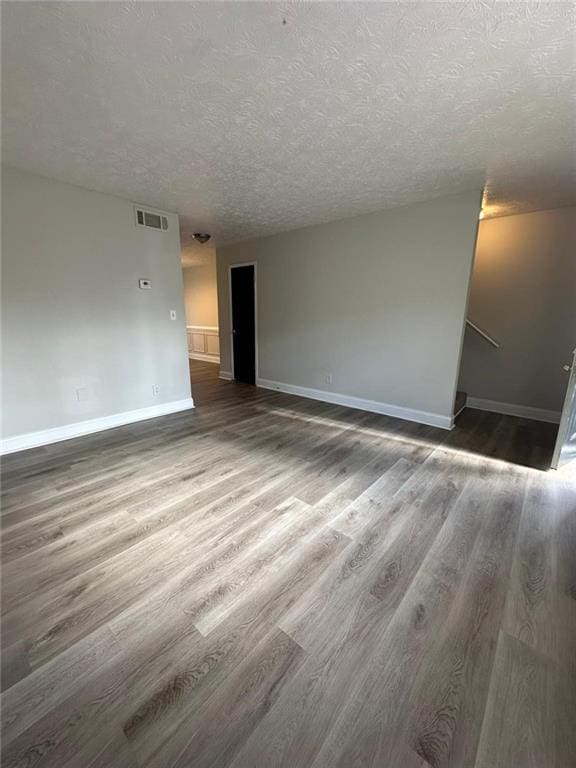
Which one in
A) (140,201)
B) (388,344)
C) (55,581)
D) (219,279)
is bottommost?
(55,581)

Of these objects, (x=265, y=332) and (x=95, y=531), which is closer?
(x=95, y=531)

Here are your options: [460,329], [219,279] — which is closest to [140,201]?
[219,279]

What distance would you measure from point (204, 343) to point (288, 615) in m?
7.35

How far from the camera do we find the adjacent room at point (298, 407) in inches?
42.9

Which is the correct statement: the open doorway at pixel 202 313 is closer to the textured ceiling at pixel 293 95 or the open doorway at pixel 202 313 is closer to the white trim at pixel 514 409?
the textured ceiling at pixel 293 95

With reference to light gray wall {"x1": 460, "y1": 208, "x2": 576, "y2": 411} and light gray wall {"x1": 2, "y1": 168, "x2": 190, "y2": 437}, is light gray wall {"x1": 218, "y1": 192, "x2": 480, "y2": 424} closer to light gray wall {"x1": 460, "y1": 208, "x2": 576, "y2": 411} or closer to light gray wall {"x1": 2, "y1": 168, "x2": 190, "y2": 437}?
light gray wall {"x1": 460, "y1": 208, "x2": 576, "y2": 411}

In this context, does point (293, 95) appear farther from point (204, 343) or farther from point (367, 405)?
point (204, 343)

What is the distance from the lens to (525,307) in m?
3.95

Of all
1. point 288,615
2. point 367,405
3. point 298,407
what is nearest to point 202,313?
point 298,407

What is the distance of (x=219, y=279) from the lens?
5926mm

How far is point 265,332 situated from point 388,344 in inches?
89.5

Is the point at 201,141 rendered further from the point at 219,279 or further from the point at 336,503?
the point at 219,279

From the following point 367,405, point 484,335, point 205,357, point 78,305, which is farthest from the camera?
point 205,357

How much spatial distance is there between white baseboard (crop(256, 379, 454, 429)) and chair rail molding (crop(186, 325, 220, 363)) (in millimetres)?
2698
